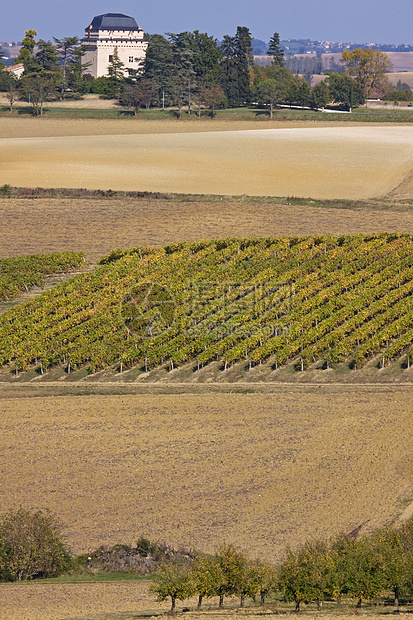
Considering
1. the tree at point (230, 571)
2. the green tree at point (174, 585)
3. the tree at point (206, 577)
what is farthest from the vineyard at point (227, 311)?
the green tree at point (174, 585)

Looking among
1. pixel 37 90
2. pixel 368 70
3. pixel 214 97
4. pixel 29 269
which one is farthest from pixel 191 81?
pixel 29 269

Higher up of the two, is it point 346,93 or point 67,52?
point 67,52

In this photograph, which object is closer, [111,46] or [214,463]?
[214,463]

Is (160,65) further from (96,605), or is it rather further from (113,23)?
(96,605)

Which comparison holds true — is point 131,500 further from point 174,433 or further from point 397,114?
point 397,114

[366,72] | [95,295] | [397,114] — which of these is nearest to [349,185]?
[95,295]

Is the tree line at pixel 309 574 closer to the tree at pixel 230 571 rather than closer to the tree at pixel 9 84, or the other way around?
the tree at pixel 230 571
